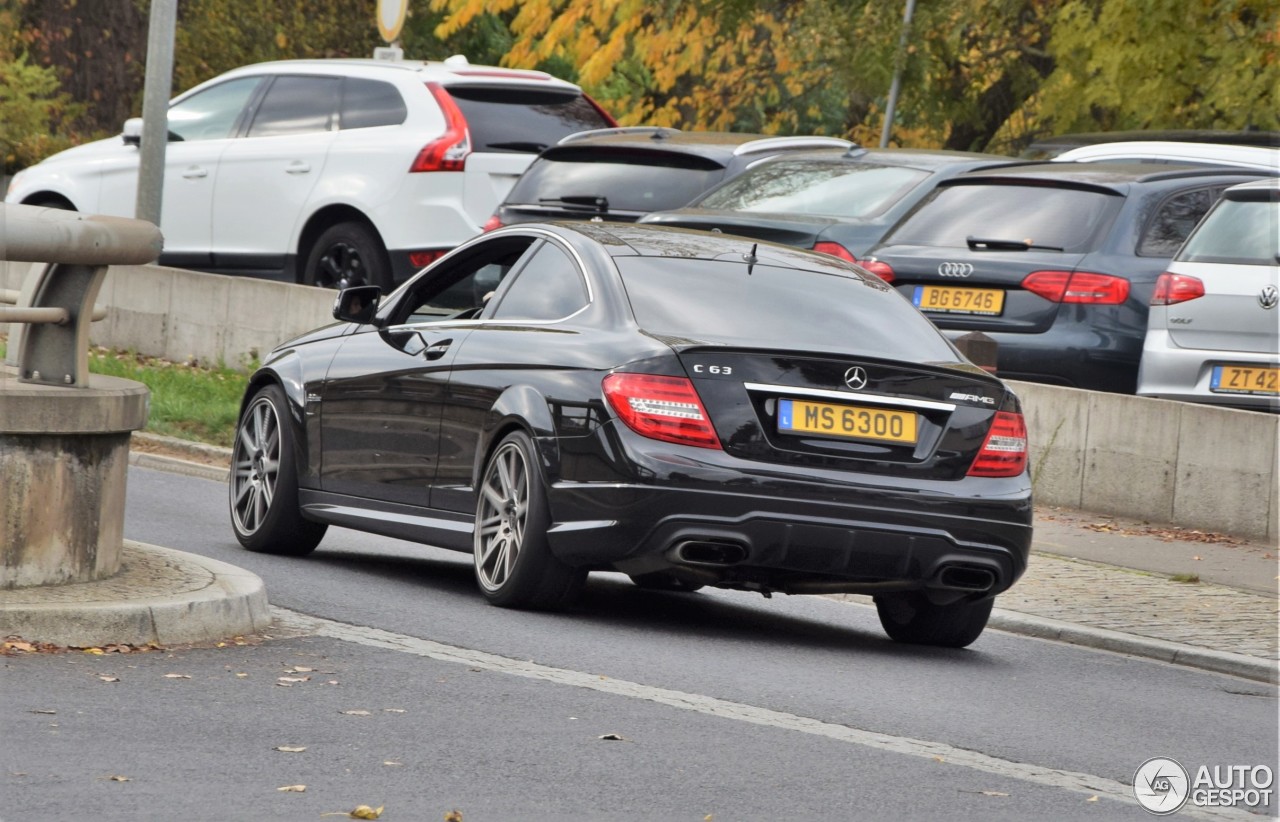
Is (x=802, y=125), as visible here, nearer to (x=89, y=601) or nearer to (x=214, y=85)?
(x=214, y=85)

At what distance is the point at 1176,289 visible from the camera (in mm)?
13148

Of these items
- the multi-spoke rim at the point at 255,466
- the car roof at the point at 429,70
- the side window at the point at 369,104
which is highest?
the car roof at the point at 429,70

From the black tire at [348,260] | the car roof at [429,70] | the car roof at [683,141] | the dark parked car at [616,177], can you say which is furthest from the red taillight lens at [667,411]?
the car roof at [429,70]

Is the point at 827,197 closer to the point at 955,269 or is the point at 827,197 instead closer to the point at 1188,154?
the point at 955,269

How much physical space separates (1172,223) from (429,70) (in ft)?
20.5

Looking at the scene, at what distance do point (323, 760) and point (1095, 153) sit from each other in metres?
12.4

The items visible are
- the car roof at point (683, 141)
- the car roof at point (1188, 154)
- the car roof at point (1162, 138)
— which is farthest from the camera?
the car roof at point (1162, 138)

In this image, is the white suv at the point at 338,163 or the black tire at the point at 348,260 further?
the black tire at the point at 348,260

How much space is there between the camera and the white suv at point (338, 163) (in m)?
16.8

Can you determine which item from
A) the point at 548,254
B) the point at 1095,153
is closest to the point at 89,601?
the point at 548,254

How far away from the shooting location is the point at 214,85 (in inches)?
732

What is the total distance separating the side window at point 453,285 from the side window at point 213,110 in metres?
8.26

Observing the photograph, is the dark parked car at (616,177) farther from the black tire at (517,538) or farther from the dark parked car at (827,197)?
the black tire at (517,538)

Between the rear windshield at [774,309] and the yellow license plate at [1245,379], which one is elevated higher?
the rear windshield at [774,309]
